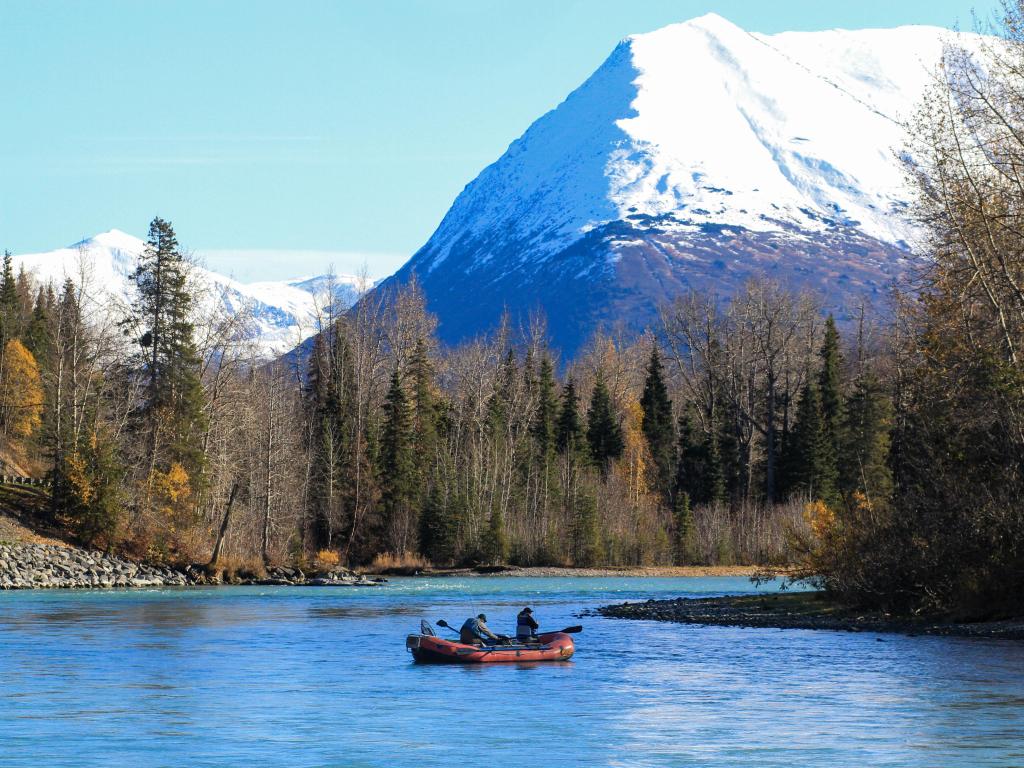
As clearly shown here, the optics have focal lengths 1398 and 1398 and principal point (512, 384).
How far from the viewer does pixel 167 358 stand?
8144 cm

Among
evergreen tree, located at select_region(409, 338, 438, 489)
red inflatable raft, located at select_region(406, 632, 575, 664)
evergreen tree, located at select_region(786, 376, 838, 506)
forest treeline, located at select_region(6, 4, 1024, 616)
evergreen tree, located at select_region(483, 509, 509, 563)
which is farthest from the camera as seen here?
evergreen tree, located at select_region(786, 376, 838, 506)

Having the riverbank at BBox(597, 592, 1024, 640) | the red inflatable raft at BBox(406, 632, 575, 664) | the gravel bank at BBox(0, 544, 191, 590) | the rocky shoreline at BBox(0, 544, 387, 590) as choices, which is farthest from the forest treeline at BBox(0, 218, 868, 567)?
the red inflatable raft at BBox(406, 632, 575, 664)

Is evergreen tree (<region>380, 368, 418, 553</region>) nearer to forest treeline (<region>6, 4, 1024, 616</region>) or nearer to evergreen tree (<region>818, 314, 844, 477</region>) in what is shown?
forest treeline (<region>6, 4, 1024, 616</region>)

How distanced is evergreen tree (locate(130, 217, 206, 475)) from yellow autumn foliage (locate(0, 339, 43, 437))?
53.3ft

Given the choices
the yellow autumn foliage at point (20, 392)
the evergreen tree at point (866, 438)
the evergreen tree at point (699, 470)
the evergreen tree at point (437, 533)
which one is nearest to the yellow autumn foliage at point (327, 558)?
the evergreen tree at point (437, 533)

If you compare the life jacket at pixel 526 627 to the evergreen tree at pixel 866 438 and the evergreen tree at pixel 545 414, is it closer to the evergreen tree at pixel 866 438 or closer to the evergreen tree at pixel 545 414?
the evergreen tree at pixel 866 438

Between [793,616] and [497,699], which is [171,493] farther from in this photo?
[497,699]

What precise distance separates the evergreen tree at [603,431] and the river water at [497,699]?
197 ft

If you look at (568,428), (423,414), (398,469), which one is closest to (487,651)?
(398,469)

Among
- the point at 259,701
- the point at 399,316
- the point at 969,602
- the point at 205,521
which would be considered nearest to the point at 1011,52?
the point at 969,602

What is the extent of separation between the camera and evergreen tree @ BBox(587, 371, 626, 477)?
107625mm

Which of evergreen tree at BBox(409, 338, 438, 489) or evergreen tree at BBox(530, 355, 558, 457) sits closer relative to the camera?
evergreen tree at BBox(409, 338, 438, 489)

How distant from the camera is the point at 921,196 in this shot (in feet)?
124

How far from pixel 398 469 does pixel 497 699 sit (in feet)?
208
